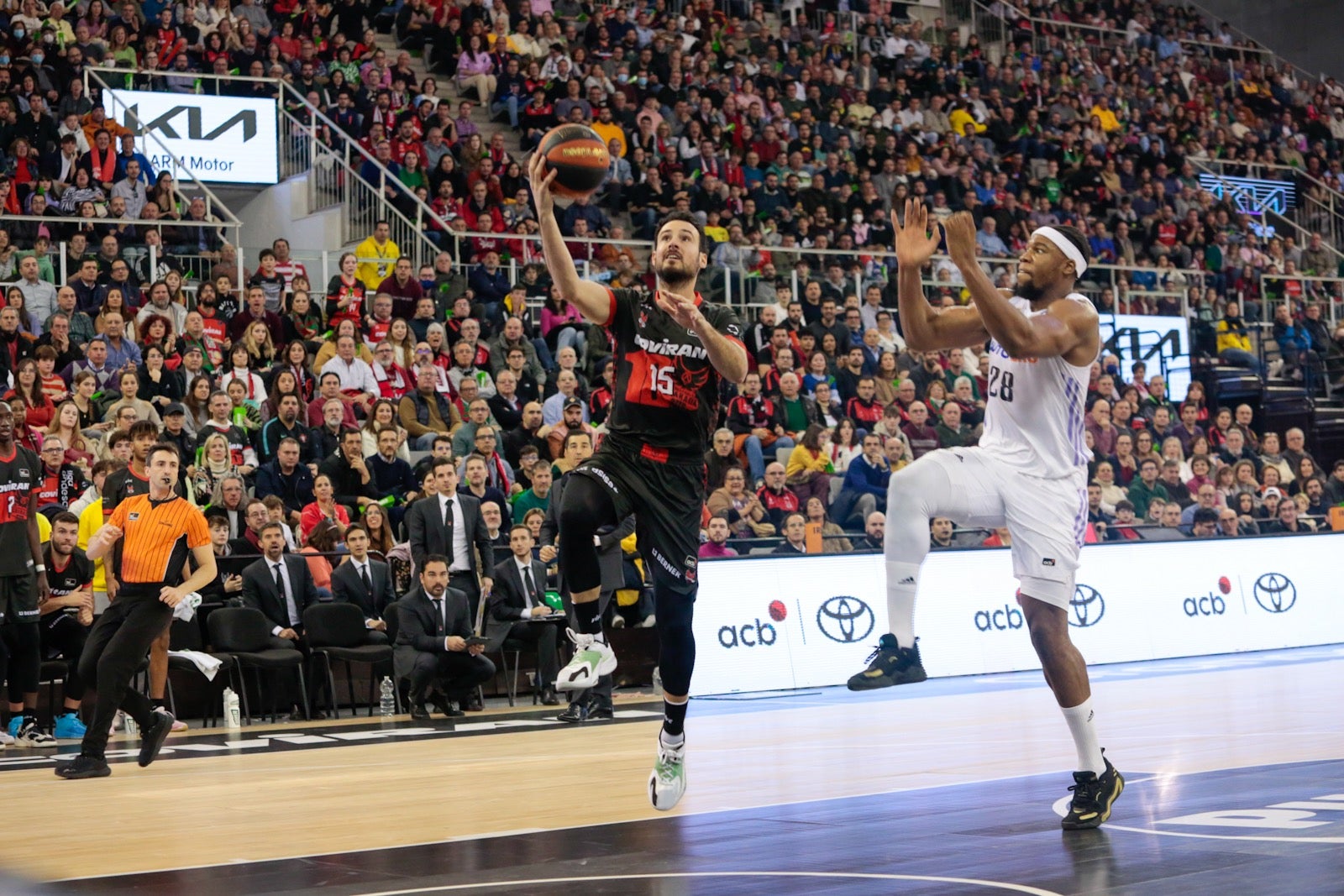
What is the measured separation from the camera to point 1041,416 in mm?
6672

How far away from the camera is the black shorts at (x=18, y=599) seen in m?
11.2

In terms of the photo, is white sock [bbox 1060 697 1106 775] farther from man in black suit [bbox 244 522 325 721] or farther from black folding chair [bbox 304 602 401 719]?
man in black suit [bbox 244 522 325 721]

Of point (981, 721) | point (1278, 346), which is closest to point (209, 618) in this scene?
point (981, 721)

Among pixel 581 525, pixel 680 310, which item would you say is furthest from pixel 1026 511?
pixel 581 525

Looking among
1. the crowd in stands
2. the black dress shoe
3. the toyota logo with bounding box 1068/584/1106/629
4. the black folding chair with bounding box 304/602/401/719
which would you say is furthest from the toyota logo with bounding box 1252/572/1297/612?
the black folding chair with bounding box 304/602/401/719

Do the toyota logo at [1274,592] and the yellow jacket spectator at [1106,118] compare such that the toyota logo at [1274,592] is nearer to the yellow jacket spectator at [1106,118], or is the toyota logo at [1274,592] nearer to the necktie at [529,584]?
the necktie at [529,584]

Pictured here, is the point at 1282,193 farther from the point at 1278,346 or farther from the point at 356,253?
the point at 356,253

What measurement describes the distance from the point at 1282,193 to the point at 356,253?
61.8ft

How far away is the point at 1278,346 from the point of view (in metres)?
24.5

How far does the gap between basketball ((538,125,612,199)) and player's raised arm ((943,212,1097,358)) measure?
1.49m

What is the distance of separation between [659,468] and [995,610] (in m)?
9.08

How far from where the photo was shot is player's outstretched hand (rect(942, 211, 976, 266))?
5.97 m

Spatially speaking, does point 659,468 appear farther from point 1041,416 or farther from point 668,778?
point 1041,416

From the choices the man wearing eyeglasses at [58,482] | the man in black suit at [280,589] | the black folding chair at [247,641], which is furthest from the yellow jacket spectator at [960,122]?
the man wearing eyeglasses at [58,482]
